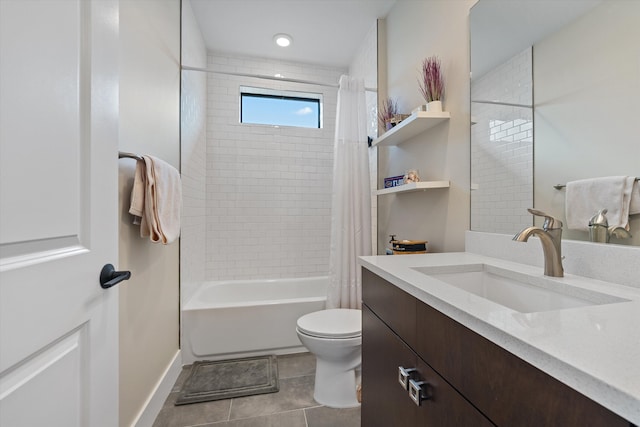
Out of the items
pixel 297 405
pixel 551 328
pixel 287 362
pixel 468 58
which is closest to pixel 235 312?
pixel 287 362

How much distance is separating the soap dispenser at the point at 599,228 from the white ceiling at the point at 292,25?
2.16 meters

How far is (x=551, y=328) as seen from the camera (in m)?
0.48

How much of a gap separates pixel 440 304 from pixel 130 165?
1430 millimetres

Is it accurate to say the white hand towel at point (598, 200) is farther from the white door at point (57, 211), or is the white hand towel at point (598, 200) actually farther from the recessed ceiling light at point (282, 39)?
the recessed ceiling light at point (282, 39)

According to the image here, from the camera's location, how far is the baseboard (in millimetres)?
1377

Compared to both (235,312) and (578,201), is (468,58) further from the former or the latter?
Answer: (235,312)

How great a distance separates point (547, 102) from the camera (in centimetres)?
100

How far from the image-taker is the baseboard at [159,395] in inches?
54.2

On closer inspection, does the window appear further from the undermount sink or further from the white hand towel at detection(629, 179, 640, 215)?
the white hand towel at detection(629, 179, 640, 215)

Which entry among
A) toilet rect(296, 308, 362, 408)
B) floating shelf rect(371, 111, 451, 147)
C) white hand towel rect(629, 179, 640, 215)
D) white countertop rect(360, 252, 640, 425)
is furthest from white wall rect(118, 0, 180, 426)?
white hand towel rect(629, 179, 640, 215)

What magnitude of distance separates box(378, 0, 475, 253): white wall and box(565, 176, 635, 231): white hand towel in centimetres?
50

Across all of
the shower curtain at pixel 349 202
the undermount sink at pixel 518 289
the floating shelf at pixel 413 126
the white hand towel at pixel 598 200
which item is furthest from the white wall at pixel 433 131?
the white hand towel at pixel 598 200

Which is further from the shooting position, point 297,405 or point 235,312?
point 235,312

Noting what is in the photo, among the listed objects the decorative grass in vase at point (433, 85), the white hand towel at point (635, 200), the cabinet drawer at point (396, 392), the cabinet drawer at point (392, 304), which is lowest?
the cabinet drawer at point (396, 392)
